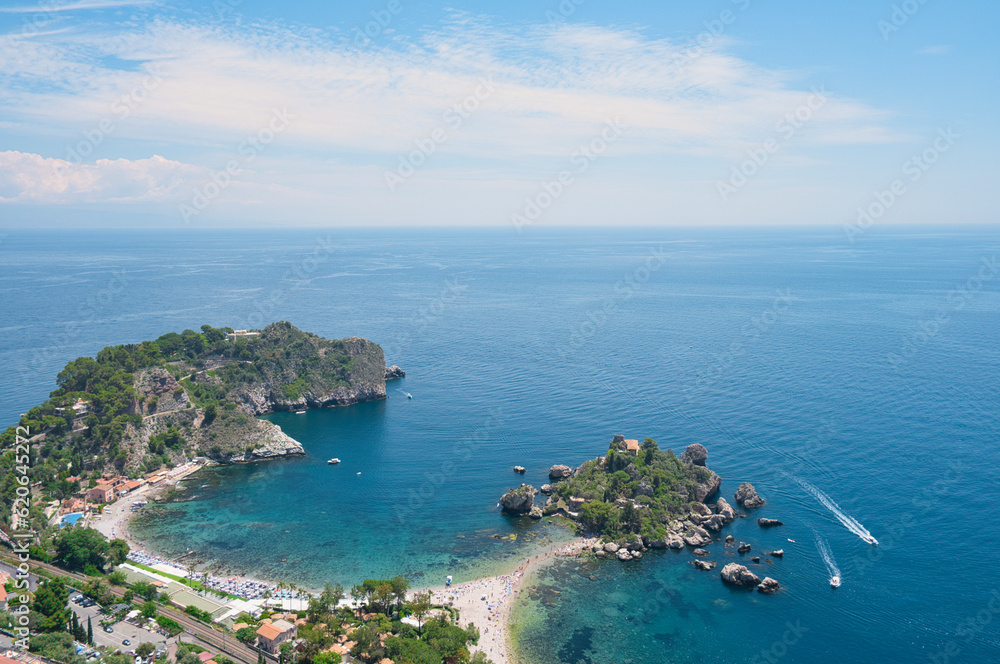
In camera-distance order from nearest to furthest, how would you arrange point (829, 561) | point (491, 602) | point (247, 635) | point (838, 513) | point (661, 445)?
point (247, 635) < point (491, 602) < point (829, 561) < point (838, 513) < point (661, 445)

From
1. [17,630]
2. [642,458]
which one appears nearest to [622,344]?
[642,458]

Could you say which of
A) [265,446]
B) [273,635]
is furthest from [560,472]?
[265,446]

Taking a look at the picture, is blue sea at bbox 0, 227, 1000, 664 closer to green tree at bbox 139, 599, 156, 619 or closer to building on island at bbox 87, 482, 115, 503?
building on island at bbox 87, 482, 115, 503

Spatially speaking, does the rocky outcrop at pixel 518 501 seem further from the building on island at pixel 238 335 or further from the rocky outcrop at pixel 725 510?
the building on island at pixel 238 335

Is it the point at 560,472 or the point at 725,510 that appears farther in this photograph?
the point at 560,472

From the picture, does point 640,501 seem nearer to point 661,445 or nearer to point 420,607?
point 661,445

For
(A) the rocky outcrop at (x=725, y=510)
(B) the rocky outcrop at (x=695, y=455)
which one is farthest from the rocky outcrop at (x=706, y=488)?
(B) the rocky outcrop at (x=695, y=455)

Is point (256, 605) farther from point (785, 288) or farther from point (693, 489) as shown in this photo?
point (785, 288)
